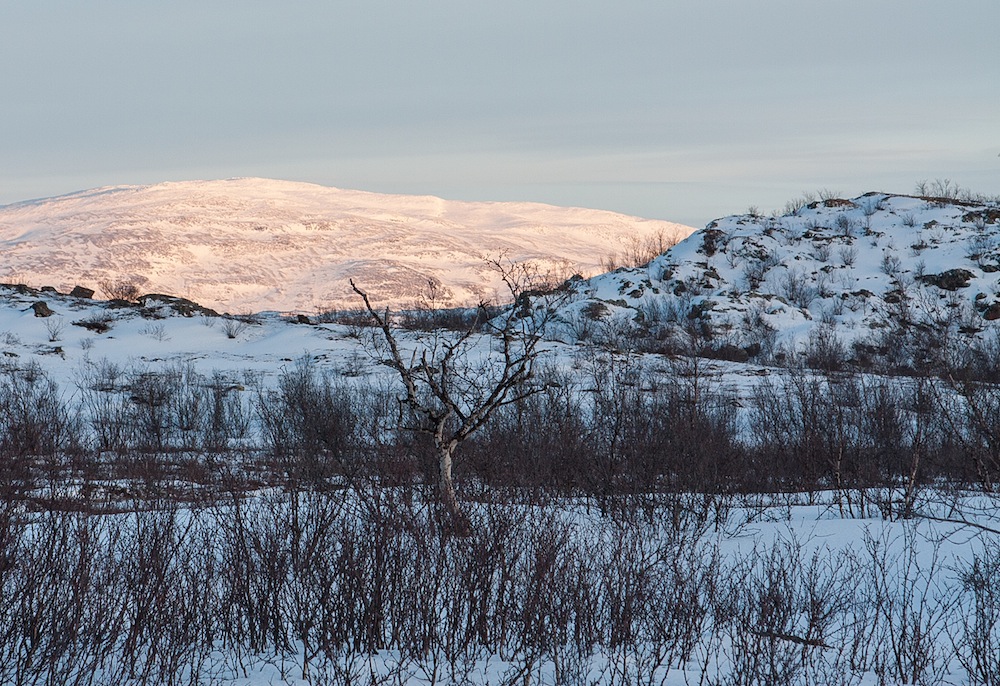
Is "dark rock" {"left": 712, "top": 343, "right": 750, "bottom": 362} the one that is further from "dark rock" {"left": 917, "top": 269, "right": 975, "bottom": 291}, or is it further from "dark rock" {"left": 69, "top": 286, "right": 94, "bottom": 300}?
"dark rock" {"left": 69, "top": 286, "right": 94, "bottom": 300}

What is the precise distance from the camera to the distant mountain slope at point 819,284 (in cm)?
4222

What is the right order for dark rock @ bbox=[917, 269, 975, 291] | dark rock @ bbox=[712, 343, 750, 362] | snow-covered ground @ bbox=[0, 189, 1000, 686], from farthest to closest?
dark rock @ bbox=[917, 269, 975, 291] < dark rock @ bbox=[712, 343, 750, 362] < snow-covered ground @ bbox=[0, 189, 1000, 686]

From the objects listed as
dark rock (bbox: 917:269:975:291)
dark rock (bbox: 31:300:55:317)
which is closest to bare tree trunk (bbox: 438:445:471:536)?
dark rock (bbox: 31:300:55:317)

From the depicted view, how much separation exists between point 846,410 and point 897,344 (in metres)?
13.5

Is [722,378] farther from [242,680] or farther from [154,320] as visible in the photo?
[242,680]

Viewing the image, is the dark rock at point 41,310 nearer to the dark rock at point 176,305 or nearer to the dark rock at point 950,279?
the dark rock at point 176,305

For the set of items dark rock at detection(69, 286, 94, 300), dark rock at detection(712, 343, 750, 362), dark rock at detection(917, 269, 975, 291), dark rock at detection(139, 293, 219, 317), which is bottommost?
dark rock at detection(712, 343, 750, 362)

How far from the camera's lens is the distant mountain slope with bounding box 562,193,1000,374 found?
1662 inches

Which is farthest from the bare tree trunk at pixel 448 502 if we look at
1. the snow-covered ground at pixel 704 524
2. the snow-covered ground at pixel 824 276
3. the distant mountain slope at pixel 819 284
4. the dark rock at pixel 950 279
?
the dark rock at pixel 950 279

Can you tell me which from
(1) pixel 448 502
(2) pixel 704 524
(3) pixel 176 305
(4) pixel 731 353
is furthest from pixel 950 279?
(1) pixel 448 502

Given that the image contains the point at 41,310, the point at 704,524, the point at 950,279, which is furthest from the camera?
the point at 950,279

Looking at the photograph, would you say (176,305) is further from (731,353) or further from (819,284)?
(819,284)

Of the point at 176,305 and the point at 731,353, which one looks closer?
the point at 731,353

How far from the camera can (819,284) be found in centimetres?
4934
